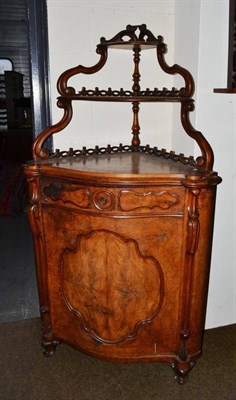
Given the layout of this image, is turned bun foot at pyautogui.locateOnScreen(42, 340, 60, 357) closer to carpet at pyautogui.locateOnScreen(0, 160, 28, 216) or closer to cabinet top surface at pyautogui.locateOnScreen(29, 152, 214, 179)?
cabinet top surface at pyautogui.locateOnScreen(29, 152, 214, 179)

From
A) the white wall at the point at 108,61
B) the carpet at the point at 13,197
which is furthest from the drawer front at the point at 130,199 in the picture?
the carpet at the point at 13,197

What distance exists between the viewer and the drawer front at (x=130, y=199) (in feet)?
5.44

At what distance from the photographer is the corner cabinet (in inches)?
66.0

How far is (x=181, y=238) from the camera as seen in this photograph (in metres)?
1.74

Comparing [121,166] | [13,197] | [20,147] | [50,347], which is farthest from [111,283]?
[20,147]

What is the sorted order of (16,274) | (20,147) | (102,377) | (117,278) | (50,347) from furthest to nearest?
1. (20,147)
2. (16,274)
3. (50,347)
4. (102,377)
5. (117,278)

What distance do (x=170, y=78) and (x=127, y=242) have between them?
3.58ft

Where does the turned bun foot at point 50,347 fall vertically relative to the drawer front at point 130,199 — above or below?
below

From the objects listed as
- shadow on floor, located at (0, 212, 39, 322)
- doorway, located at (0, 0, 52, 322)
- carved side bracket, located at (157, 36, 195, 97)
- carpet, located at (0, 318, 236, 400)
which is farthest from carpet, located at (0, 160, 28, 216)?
carved side bracket, located at (157, 36, 195, 97)

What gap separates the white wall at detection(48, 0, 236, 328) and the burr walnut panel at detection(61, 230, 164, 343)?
635 millimetres

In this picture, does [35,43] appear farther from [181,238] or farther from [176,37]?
[181,238]

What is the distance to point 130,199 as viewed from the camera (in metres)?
1.66

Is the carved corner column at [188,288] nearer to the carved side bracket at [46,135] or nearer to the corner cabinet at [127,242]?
the corner cabinet at [127,242]

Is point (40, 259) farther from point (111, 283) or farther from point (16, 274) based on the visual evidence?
point (16, 274)
